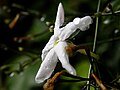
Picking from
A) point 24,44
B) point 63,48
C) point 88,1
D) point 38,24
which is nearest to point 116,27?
point 63,48

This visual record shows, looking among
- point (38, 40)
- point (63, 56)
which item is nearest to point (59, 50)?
point (63, 56)

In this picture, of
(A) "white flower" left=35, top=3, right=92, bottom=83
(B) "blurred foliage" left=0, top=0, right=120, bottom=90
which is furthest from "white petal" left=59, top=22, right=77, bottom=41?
(B) "blurred foliage" left=0, top=0, right=120, bottom=90

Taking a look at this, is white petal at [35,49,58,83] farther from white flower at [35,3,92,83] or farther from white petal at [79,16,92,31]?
white petal at [79,16,92,31]

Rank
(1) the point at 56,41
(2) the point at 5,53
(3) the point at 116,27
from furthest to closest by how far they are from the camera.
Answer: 1. (2) the point at 5,53
2. (3) the point at 116,27
3. (1) the point at 56,41

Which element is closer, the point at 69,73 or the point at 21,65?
the point at 69,73

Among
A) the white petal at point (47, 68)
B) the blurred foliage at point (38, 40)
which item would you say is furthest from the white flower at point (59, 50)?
the blurred foliage at point (38, 40)

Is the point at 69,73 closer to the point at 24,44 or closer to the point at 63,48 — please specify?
the point at 63,48

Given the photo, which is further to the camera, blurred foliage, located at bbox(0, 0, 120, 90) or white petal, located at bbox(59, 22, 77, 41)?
blurred foliage, located at bbox(0, 0, 120, 90)
